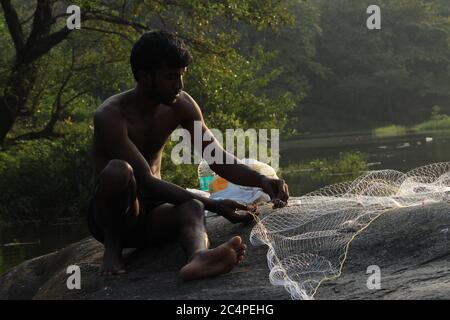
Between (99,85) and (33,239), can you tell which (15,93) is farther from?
(33,239)

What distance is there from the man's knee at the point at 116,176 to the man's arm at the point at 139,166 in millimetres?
235

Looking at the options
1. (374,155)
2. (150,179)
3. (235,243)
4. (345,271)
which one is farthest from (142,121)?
(374,155)

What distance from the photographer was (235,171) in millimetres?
5172

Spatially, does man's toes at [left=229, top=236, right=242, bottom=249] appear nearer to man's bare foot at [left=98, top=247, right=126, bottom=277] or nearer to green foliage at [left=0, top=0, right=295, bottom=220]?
man's bare foot at [left=98, top=247, right=126, bottom=277]

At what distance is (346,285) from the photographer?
12.9 feet

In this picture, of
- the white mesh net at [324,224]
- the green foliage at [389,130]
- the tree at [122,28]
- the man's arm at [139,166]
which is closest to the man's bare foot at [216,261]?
the white mesh net at [324,224]

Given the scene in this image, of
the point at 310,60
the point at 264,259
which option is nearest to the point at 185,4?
the point at 264,259

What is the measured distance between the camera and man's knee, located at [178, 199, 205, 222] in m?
4.62

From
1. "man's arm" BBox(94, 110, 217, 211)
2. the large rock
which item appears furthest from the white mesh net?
"man's arm" BBox(94, 110, 217, 211)

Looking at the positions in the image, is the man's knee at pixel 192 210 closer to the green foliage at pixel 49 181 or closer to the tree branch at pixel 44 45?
the tree branch at pixel 44 45

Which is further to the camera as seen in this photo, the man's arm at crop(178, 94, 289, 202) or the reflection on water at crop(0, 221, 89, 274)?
the reflection on water at crop(0, 221, 89, 274)

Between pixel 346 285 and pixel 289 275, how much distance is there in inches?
14.3

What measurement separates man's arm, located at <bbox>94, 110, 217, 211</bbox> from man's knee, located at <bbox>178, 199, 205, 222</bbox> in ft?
0.12
